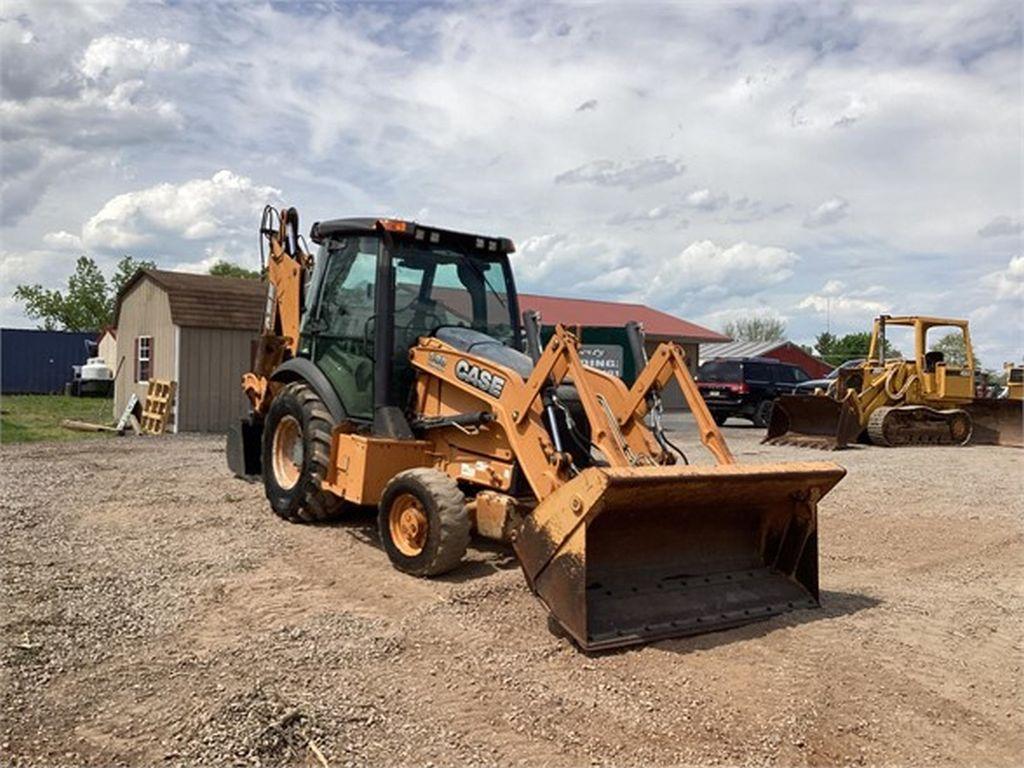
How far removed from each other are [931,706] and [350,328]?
5.15m

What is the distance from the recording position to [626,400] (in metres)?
6.53

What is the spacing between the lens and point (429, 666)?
15.4ft

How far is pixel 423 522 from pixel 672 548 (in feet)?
5.61

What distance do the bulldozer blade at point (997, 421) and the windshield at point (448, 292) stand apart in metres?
14.7

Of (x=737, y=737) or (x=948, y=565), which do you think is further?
(x=948, y=565)

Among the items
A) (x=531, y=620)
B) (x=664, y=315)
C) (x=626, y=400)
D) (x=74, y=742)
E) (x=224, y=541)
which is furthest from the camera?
(x=664, y=315)

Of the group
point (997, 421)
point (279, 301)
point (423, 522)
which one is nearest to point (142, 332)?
point (279, 301)

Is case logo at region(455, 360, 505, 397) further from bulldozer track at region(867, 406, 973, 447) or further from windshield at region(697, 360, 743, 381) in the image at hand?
windshield at region(697, 360, 743, 381)

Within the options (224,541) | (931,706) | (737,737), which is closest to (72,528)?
(224,541)

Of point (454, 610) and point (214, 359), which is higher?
point (214, 359)

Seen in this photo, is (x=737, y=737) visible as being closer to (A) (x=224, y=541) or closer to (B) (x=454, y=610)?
(B) (x=454, y=610)

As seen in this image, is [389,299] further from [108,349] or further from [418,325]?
[108,349]

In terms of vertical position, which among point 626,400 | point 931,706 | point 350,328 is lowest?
point 931,706

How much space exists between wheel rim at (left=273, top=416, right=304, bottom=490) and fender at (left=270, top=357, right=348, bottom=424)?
0.44 metres
